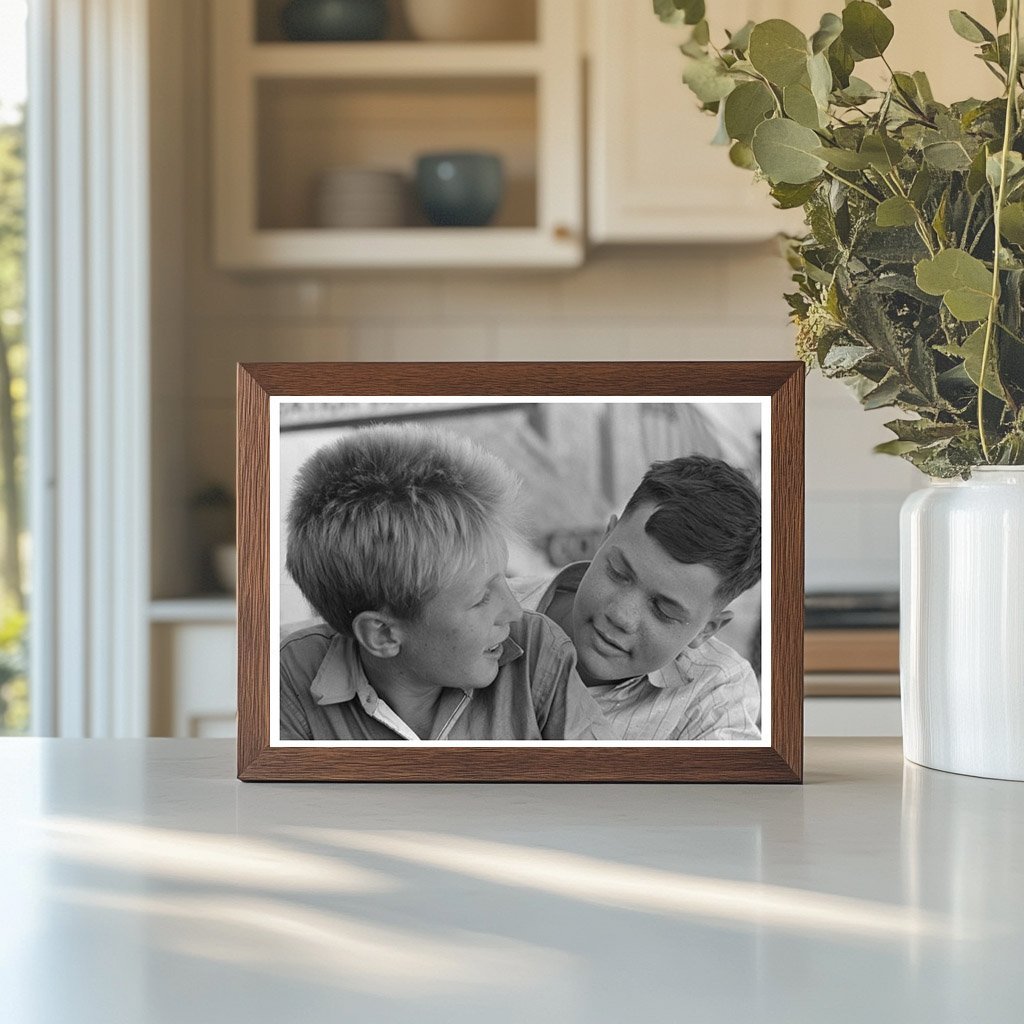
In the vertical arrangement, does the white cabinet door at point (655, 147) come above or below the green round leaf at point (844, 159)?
above

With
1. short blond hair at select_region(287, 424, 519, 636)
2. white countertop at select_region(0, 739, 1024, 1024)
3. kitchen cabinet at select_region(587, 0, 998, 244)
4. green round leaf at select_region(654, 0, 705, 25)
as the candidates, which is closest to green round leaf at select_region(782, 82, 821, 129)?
green round leaf at select_region(654, 0, 705, 25)

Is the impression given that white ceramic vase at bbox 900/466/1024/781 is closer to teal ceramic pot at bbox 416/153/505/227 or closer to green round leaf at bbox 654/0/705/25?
green round leaf at bbox 654/0/705/25

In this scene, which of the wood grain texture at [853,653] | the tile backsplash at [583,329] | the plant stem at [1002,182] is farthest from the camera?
the tile backsplash at [583,329]

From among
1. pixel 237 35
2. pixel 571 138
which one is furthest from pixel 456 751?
pixel 237 35

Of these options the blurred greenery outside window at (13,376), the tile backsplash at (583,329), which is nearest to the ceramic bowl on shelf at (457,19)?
the tile backsplash at (583,329)

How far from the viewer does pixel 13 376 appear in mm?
2174

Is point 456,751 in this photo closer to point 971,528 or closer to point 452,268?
point 971,528

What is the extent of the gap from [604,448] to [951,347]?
179 mm

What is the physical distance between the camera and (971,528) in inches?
24.3

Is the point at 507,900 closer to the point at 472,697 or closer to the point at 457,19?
the point at 472,697

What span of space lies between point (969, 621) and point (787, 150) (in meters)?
0.26

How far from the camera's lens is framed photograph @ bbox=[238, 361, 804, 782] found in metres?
0.61

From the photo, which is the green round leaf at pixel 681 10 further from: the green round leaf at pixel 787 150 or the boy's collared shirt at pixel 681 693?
the boy's collared shirt at pixel 681 693

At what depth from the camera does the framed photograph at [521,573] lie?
61 centimetres
